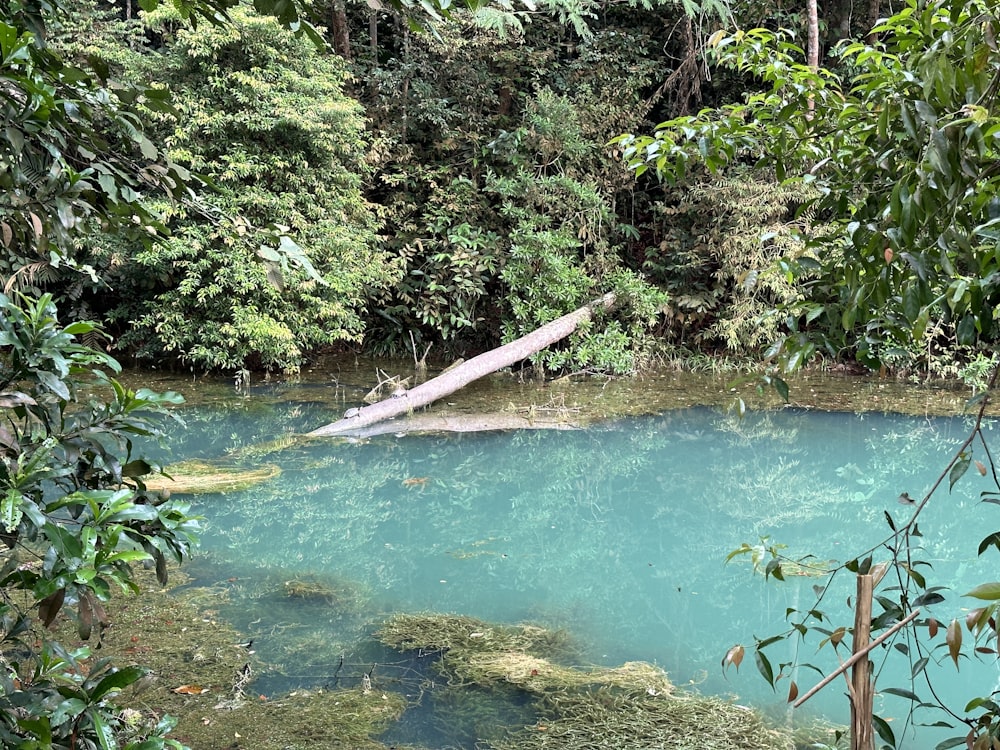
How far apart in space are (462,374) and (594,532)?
3.33 meters

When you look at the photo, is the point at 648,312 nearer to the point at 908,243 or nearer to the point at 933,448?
the point at 933,448

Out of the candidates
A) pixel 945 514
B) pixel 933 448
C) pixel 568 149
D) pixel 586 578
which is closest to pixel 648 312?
pixel 568 149

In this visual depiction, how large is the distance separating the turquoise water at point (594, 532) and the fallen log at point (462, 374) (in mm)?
376

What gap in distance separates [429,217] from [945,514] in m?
6.71

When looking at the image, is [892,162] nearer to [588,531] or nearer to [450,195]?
[588,531]

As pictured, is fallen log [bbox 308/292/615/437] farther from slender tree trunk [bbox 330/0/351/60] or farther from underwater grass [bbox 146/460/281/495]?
slender tree trunk [bbox 330/0/351/60]

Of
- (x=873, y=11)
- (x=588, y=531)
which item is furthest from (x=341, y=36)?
(x=588, y=531)

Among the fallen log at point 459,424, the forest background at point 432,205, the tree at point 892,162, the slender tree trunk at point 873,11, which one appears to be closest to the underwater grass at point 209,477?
the forest background at point 432,205

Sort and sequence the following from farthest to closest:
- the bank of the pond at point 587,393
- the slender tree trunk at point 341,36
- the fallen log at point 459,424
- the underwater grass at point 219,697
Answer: the slender tree trunk at point 341,36
the bank of the pond at point 587,393
the fallen log at point 459,424
the underwater grass at point 219,697

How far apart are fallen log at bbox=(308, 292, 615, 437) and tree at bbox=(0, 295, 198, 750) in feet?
18.2

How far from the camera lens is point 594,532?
4.97 m

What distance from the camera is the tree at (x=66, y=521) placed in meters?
1.00

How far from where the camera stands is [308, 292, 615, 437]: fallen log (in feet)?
22.8

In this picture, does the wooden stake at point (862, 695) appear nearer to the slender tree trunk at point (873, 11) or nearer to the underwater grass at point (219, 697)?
the underwater grass at point (219, 697)
